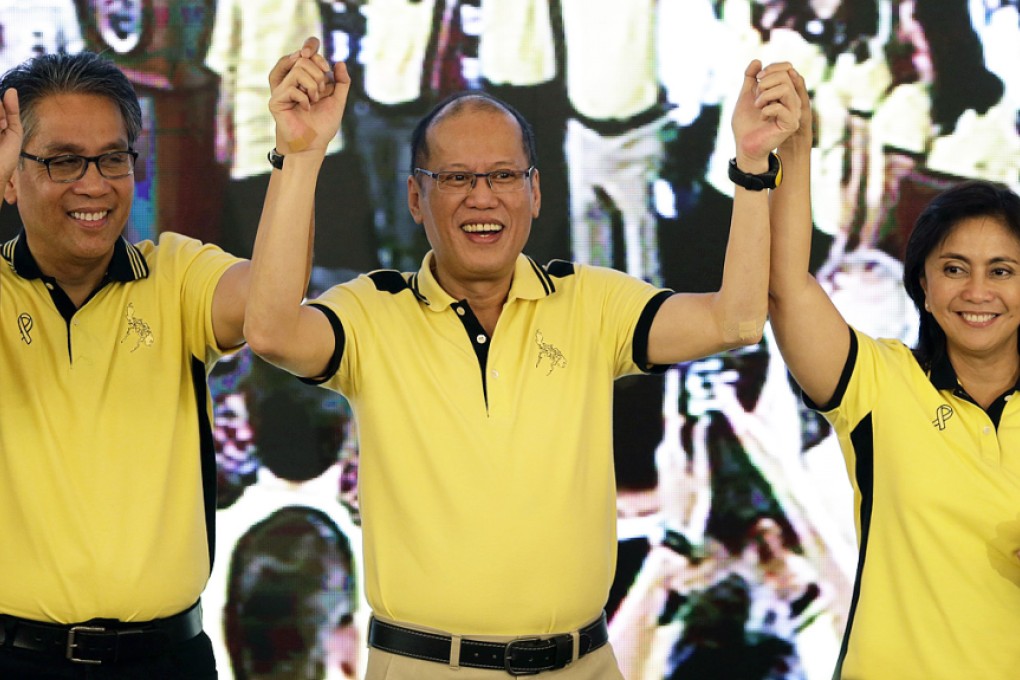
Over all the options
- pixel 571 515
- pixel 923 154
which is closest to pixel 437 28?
pixel 923 154

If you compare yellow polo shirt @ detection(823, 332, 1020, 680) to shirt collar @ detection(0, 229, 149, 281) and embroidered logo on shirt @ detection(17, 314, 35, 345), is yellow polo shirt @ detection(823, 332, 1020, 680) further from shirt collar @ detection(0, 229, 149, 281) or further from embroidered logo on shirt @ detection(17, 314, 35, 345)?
embroidered logo on shirt @ detection(17, 314, 35, 345)

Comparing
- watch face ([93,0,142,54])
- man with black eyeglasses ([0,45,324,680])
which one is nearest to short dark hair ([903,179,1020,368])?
man with black eyeglasses ([0,45,324,680])

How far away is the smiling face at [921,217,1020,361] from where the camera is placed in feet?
7.17

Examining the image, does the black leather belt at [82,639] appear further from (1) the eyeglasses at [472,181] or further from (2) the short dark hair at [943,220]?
(2) the short dark hair at [943,220]

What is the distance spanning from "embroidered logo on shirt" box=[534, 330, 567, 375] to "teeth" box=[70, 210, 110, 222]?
77cm

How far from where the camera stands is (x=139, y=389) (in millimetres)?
2238

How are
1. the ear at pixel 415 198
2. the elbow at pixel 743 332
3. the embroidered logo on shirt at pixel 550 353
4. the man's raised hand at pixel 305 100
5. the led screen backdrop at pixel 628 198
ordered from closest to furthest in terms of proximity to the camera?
the man's raised hand at pixel 305 100
the elbow at pixel 743 332
the embroidered logo on shirt at pixel 550 353
the ear at pixel 415 198
the led screen backdrop at pixel 628 198

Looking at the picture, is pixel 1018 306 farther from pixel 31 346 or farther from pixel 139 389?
pixel 31 346

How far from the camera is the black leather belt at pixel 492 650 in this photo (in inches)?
82.5

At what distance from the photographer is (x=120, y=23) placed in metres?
3.20

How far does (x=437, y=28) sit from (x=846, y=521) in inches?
62.0

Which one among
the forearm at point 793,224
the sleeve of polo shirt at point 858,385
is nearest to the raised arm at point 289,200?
the forearm at point 793,224

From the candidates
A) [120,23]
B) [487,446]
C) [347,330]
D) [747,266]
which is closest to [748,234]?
[747,266]

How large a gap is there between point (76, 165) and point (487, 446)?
0.86 metres
